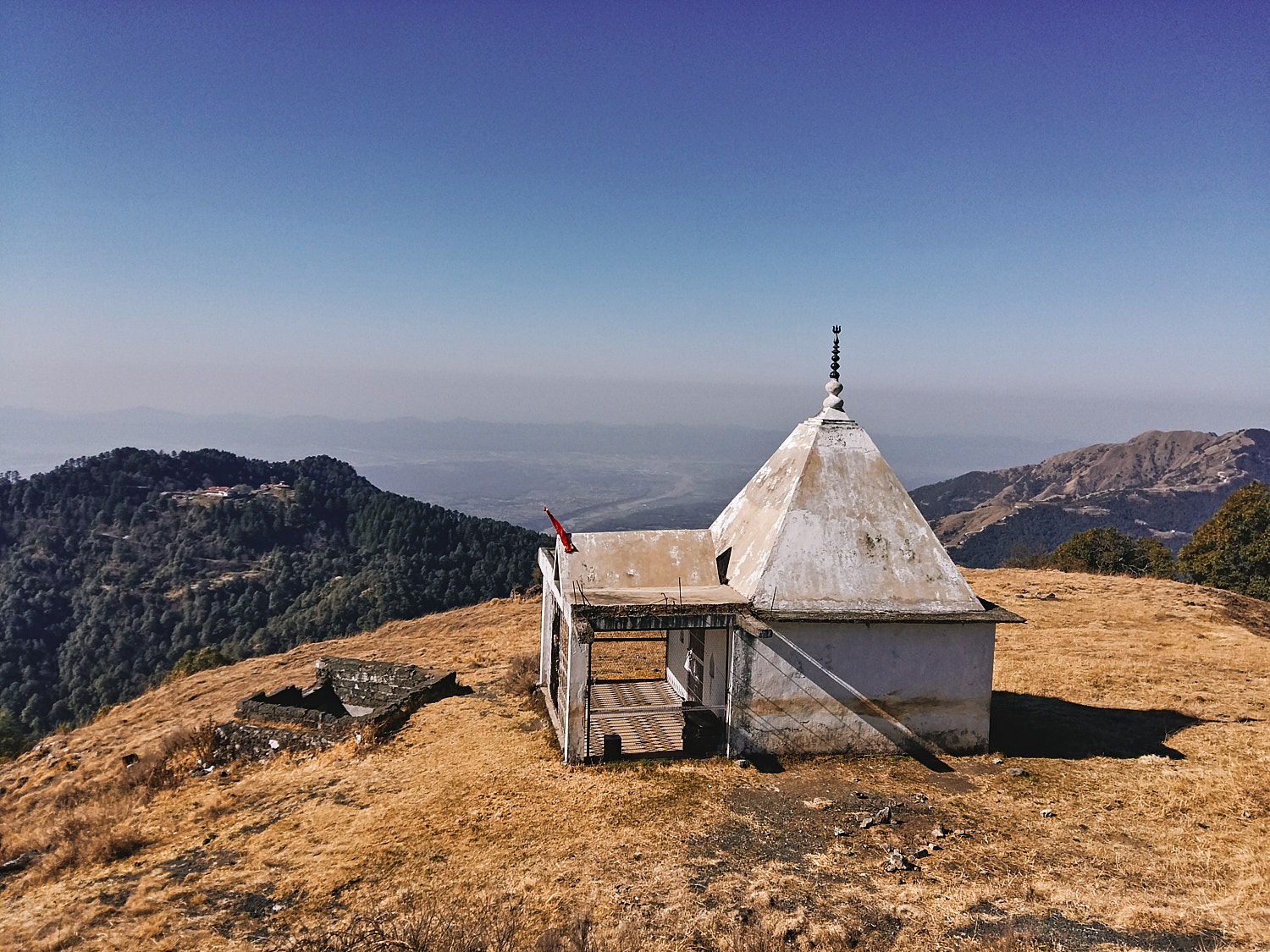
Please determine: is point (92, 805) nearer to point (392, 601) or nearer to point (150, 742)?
point (150, 742)

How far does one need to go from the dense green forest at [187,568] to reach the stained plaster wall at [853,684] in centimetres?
5256

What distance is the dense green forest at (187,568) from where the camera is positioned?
7269 centimetres

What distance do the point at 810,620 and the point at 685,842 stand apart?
4.50 m

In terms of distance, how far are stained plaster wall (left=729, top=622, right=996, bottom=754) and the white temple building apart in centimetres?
2

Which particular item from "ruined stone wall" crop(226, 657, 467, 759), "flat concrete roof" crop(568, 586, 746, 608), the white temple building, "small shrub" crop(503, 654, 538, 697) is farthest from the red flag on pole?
"ruined stone wall" crop(226, 657, 467, 759)

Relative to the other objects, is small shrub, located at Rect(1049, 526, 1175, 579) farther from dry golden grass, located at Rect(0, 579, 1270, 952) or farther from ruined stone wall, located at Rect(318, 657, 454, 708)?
ruined stone wall, located at Rect(318, 657, 454, 708)

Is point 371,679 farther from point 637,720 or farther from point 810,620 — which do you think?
point 810,620

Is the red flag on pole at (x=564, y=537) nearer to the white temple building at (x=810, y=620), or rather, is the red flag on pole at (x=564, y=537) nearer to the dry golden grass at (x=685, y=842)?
the white temple building at (x=810, y=620)

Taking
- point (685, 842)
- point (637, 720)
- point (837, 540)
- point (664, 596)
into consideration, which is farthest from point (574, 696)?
point (837, 540)

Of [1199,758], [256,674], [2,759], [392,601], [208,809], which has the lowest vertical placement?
[392,601]

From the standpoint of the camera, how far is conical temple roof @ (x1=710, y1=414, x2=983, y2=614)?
14.0 m

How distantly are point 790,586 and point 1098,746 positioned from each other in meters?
7.48

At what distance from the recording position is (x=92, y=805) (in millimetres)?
14828

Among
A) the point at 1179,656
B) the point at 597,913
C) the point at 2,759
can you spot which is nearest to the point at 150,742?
the point at 2,759
